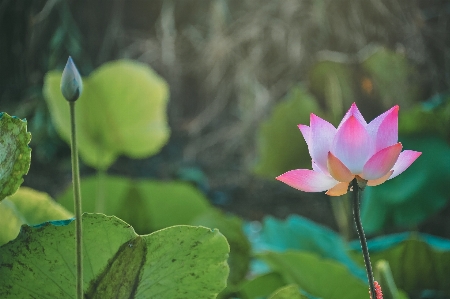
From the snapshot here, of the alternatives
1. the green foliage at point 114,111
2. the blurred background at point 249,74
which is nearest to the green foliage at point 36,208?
the green foliage at point 114,111

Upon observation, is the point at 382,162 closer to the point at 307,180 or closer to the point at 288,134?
the point at 307,180

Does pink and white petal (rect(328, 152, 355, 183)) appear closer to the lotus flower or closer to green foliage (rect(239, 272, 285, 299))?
the lotus flower

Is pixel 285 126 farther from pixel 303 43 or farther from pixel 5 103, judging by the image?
pixel 5 103

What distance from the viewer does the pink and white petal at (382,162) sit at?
18cm

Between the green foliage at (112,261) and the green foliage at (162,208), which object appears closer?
the green foliage at (112,261)

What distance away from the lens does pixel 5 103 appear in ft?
5.60

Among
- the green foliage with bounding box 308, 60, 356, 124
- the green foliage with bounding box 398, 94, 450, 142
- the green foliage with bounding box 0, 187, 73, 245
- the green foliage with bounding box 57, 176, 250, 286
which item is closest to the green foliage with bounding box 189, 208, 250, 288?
the green foliage with bounding box 57, 176, 250, 286

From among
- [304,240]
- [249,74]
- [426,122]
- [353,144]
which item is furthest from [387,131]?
[249,74]

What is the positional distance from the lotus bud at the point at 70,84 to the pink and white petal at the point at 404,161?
114 mm

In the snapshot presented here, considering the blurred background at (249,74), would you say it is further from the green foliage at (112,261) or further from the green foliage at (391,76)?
the green foliage at (112,261)

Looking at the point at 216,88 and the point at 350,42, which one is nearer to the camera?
the point at 350,42

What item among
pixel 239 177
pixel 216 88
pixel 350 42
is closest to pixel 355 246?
pixel 350 42

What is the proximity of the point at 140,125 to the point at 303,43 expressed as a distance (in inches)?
53.8

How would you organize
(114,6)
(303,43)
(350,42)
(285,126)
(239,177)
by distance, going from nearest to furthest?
(285,126) → (350,42) → (303,43) → (114,6) → (239,177)
